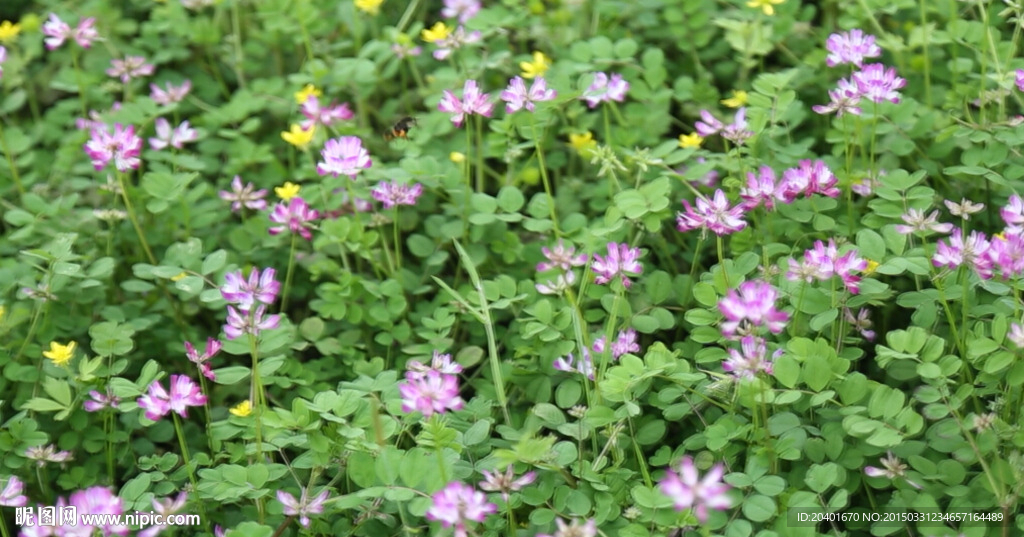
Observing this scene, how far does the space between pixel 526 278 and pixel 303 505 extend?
0.85 metres

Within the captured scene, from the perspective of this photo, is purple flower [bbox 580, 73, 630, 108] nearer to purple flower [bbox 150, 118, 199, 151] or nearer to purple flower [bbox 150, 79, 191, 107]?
purple flower [bbox 150, 118, 199, 151]

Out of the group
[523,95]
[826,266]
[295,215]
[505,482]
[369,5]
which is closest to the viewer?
[505,482]

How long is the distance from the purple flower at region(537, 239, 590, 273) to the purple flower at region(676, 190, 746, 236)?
0.24 meters

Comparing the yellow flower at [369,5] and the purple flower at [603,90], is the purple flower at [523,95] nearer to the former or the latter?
the purple flower at [603,90]

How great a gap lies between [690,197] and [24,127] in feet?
6.81

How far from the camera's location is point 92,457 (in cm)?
223

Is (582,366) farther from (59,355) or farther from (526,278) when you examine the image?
(59,355)

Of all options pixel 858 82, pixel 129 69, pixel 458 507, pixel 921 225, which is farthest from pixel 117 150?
pixel 921 225

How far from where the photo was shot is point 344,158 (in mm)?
2295

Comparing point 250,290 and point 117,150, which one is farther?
point 117,150

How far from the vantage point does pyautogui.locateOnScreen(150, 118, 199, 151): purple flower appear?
271cm

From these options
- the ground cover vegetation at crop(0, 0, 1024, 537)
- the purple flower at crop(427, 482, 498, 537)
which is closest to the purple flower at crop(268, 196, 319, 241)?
the ground cover vegetation at crop(0, 0, 1024, 537)

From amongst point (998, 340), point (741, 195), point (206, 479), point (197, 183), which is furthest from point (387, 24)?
point (998, 340)

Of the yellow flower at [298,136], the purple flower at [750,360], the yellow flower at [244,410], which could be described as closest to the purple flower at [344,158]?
the yellow flower at [298,136]
